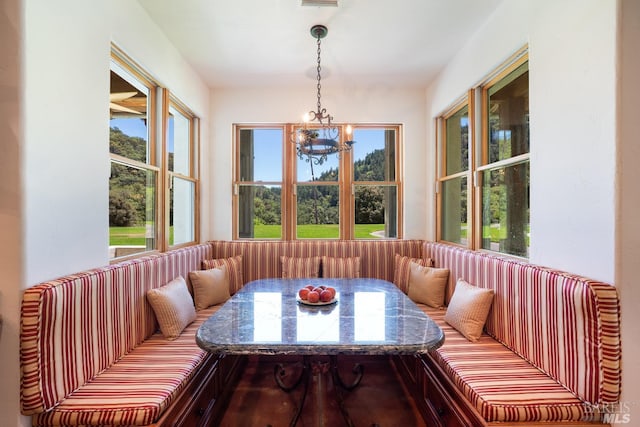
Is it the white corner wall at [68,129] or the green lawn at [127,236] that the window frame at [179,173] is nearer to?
the green lawn at [127,236]

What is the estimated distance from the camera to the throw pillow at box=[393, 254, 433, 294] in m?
2.99

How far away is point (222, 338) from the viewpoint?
4.72ft

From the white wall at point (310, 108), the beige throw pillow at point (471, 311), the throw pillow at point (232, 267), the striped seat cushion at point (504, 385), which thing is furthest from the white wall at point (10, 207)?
the beige throw pillow at point (471, 311)

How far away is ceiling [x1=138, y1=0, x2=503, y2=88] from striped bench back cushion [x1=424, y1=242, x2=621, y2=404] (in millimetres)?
1850

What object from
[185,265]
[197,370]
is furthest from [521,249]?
[185,265]

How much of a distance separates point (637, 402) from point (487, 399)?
0.60 m

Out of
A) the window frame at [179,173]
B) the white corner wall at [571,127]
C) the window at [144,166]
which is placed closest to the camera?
the white corner wall at [571,127]

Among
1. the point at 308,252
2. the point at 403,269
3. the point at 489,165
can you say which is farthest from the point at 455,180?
the point at 308,252

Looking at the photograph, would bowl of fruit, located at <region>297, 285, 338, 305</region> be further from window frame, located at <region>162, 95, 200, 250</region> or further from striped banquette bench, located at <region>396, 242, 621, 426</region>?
window frame, located at <region>162, 95, 200, 250</region>

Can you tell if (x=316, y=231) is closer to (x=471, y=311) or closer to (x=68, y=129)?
(x=471, y=311)

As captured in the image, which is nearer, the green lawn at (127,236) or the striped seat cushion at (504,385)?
the striped seat cushion at (504,385)

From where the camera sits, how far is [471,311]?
6.66 feet

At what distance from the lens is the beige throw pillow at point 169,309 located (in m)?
2.00

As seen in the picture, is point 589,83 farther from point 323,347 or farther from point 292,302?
point 292,302
